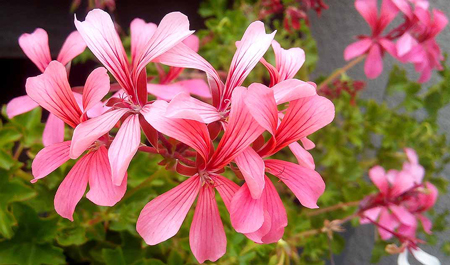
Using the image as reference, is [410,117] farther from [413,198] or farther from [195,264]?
[195,264]

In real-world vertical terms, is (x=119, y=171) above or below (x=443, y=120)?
above

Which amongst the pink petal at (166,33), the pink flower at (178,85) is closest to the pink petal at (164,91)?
the pink flower at (178,85)

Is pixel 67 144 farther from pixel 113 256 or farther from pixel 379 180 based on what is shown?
pixel 379 180

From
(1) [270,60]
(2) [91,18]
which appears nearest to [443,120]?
(1) [270,60]

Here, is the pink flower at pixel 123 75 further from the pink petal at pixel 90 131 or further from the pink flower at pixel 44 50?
the pink flower at pixel 44 50

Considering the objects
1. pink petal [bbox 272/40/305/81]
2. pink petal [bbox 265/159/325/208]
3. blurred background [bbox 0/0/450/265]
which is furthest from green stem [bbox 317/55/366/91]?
pink petal [bbox 265/159/325/208]

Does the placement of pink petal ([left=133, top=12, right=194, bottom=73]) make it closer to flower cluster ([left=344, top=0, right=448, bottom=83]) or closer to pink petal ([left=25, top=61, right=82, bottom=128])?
pink petal ([left=25, top=61, right=82, bottom=128])

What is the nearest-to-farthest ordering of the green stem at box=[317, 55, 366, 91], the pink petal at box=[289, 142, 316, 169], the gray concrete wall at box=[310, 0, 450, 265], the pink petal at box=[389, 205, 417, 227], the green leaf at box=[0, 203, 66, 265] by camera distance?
the pink petal at box=[289, 142, 316, 169]
the green leaf at box=[0, 203, 66, 265]
the pink petal at box=[389, 205, 417, 227]
the green stem at box=[317, 55, 366, 91]
the gray concrete wall at box=[310, 0, 450, 265]
